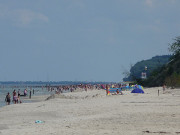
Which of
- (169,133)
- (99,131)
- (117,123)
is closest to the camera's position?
(169,133)

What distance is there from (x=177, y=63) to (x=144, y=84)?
11.4 metres

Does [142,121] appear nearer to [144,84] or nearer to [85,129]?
[85,129]

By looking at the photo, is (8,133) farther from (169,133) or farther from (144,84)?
(144,84)

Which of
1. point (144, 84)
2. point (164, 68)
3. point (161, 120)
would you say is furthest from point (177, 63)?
point (161, 120)

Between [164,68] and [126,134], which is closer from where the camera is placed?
[126,134]

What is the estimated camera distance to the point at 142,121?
11727 millimetres

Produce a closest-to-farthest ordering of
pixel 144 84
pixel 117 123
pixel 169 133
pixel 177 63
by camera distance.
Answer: pixel 169 133 < pixel 117 123 < pixel 177 63 < pixel 144 84

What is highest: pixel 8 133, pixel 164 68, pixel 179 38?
pixel 179 38

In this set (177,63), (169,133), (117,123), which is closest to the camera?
(169,133)

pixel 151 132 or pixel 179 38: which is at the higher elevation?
pixel 179 38

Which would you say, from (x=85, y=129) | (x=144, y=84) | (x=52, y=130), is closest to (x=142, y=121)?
(x=85, y=129)

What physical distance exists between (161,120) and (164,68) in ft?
175

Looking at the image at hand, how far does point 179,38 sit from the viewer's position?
6888 cm

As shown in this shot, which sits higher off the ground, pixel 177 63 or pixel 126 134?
pixel 177 63
